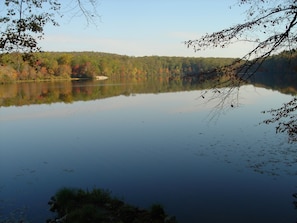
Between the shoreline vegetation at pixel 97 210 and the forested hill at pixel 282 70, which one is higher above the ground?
the forested hill at pixel 282 70

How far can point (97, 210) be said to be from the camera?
6371 millimetres

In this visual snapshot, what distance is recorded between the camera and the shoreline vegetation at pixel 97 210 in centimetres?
607

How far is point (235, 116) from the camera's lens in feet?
63.4

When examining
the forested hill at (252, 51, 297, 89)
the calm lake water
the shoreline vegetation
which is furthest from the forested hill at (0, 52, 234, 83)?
the shoreline vegetation

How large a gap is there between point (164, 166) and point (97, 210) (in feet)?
14.1

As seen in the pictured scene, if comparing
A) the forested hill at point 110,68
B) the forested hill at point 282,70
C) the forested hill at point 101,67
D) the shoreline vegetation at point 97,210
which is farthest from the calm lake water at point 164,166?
the forested hill at point 101,67

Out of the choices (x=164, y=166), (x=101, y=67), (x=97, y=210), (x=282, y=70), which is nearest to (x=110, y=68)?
(x=101, y=67)

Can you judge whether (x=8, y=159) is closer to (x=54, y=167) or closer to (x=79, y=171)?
(x=54, y=167)

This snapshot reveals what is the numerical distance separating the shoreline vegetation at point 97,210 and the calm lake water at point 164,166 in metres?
0.44

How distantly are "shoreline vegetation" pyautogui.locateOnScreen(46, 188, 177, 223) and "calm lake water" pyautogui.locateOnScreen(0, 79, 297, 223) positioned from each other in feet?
1.43

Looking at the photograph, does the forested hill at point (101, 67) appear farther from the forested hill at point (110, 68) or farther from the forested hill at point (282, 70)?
the forested hill at point (282, 70)

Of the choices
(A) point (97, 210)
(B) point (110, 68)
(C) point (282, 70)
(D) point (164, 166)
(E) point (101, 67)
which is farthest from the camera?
(B) point (110, 68)

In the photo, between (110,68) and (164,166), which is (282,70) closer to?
(164,166)

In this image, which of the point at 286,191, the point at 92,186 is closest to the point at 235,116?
the point at 286,191
